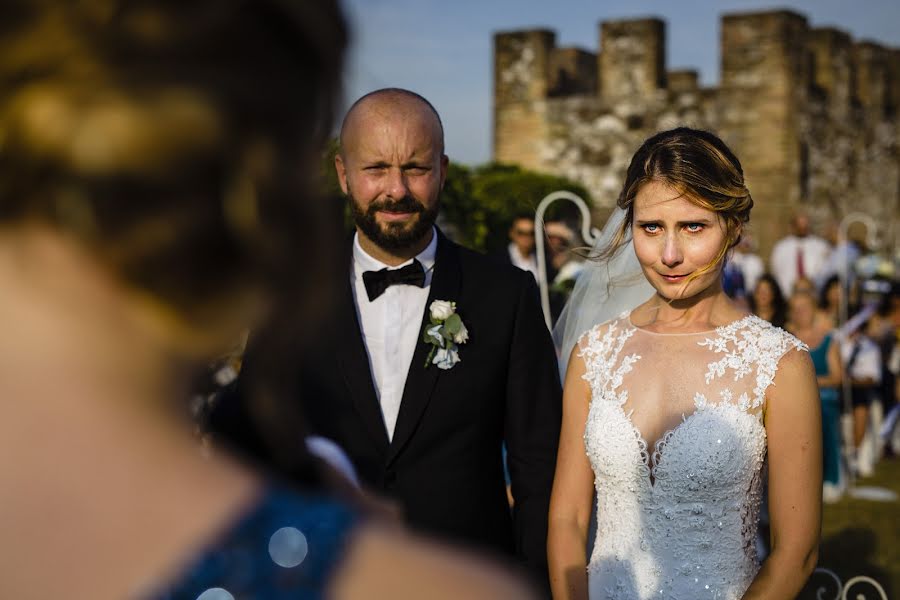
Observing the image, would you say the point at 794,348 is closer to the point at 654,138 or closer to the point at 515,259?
the point at 654,138

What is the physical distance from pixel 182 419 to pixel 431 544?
0.84 ft

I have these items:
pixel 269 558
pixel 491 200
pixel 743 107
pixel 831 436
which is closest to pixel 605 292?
pixel 269 558

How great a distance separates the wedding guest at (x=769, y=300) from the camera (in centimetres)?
1133

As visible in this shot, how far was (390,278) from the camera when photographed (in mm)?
4117

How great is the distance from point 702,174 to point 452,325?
942mm

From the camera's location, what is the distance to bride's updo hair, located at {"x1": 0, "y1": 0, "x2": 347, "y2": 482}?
0.96 m

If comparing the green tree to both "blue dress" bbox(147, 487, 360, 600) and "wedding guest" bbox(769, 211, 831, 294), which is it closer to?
"wedding guest" bbox(769, 211, 831, 294)

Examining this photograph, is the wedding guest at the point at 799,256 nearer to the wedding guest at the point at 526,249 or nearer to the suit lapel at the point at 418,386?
the wedding guest at the point at 526,249

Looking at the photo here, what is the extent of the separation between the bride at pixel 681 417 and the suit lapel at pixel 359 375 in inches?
23.4

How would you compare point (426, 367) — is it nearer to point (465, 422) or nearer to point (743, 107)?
point (465, 422)

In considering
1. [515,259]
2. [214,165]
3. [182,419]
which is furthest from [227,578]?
[515,259]

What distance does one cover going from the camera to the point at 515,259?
10867 mm

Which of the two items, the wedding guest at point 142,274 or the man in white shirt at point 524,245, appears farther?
the man in white shirt at point 524,245

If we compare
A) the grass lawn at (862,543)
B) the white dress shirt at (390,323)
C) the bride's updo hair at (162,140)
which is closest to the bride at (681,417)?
the white dress shirt at (390,323)
